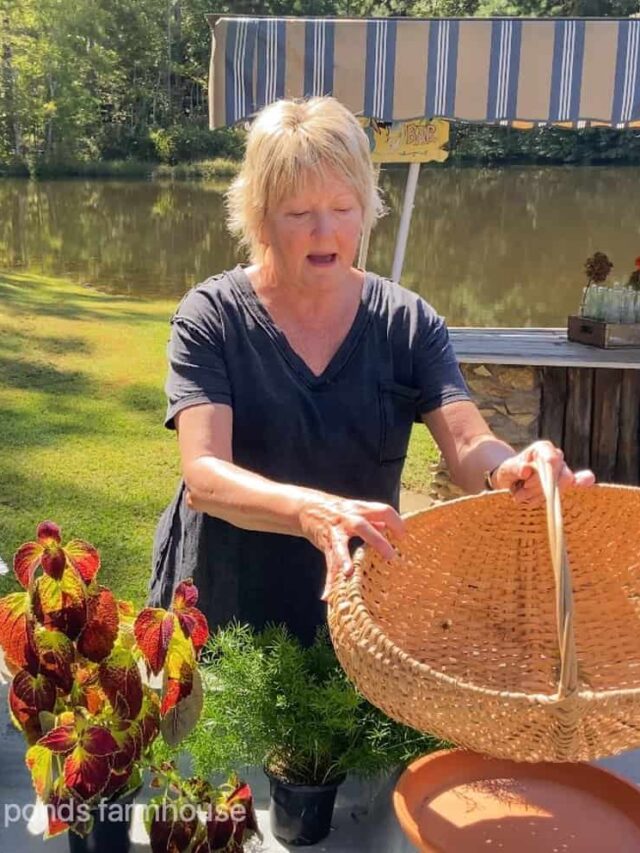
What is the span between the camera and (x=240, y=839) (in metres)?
1.00

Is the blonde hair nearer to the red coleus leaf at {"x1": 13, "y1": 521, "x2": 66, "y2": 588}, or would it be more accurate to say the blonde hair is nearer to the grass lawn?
the red coleus leaf at {"x1": 13, "y1": 521, "x2": 66, "y2": 588}

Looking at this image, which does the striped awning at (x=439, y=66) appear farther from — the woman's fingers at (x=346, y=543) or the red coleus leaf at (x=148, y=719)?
the red coleus leaf at (x=148, y=719)

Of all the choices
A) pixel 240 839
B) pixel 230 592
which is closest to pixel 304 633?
pixel 230 592

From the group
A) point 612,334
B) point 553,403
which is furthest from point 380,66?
point 553,403

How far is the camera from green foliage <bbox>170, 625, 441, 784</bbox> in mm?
1128

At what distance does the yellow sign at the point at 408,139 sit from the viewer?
16.1 ft

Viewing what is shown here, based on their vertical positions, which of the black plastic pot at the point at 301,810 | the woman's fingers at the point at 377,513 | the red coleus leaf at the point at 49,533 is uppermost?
the woman's fingers at the point at 377,513

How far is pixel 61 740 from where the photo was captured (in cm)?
95

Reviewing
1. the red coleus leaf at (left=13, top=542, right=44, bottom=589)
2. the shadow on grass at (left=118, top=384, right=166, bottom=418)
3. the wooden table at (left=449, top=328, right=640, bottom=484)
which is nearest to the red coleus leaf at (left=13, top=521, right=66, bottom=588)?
the red coleus leaf at (left=13, top=542, right=44, bottom=589)

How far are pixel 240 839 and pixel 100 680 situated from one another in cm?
21

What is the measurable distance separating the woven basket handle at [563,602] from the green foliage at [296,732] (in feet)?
0.88

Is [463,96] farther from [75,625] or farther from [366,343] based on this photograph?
[75,625]

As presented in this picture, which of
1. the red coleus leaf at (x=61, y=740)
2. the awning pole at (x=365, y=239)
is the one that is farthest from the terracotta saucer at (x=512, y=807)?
the awning pole at (x=365, y=239)

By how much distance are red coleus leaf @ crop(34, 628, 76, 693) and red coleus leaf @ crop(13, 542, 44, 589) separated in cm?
6
